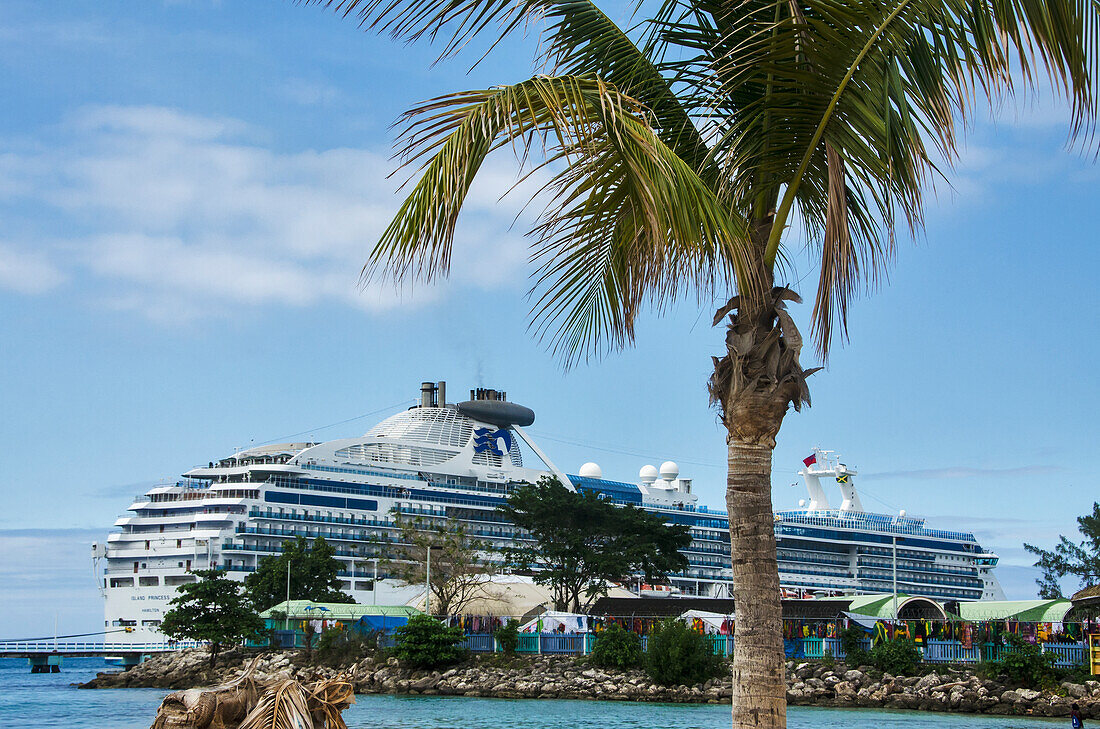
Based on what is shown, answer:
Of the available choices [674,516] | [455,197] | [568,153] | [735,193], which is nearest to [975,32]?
[735,193]

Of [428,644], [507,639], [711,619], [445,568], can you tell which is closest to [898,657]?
[711,619]

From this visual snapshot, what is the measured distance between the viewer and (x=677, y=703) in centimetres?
2972

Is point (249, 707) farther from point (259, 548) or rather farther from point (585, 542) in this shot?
point (259, 548)

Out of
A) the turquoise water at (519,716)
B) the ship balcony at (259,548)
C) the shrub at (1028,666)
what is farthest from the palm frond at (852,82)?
the ship balcony at (259,548)

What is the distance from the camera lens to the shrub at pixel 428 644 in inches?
1419

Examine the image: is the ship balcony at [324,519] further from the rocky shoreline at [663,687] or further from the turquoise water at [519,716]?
the turquoise water at [519,716]

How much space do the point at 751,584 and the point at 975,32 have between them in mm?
2961

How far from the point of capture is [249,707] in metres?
5.94

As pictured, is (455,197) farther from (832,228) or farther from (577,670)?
(577,670)

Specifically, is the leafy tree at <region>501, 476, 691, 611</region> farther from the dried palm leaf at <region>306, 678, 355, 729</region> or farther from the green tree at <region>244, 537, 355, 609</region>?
the dried palm leaf at <region>306, 678, 355, 729</region>

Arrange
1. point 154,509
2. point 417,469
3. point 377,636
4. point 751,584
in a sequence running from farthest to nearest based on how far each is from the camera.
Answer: point 417,469
point 154,509
point 377,636
point 751,584

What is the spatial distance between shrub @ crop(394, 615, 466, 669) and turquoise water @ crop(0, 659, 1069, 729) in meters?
3.18

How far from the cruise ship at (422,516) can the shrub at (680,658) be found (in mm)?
18395

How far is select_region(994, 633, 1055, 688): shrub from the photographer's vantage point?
26406mm
